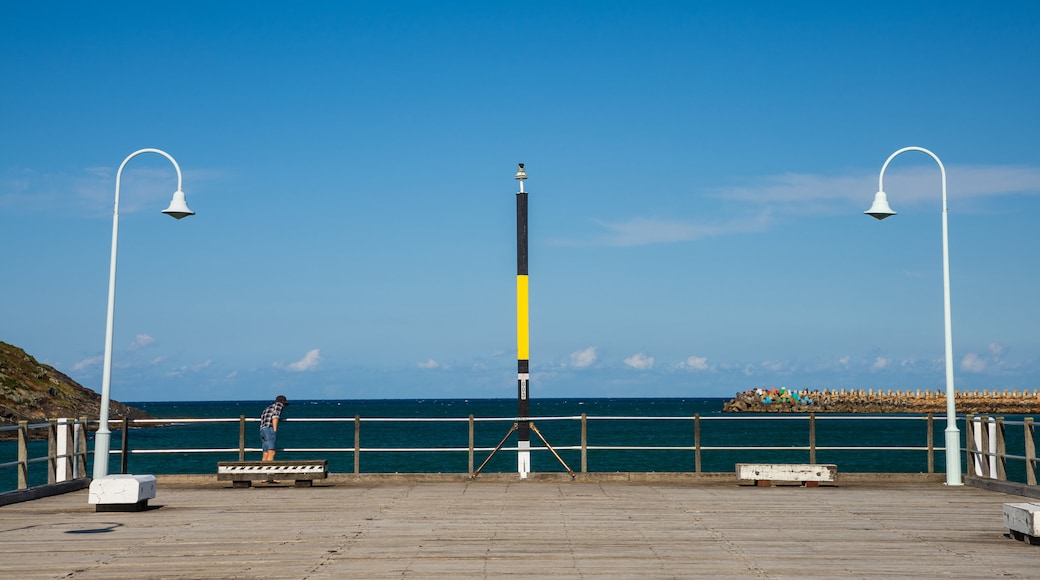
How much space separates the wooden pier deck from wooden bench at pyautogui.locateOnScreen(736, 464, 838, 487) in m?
0.30

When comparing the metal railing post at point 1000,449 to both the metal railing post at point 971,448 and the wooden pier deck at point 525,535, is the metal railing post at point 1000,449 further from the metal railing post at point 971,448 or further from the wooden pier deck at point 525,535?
the wooden pier deck at point 525,535

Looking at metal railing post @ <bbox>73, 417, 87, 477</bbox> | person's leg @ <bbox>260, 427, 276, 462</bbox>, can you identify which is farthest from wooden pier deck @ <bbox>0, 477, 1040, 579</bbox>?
person's leg @ <bbox>260, 427, 276, 462</bbox>

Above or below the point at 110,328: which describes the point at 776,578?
below

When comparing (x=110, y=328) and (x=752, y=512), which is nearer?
(x=752, y=512)

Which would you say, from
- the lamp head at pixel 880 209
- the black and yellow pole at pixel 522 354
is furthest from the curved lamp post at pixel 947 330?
the black and yellow pole at pixel 522 354

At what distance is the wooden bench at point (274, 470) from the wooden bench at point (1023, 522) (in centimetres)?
1141

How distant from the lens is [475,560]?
11.2 m

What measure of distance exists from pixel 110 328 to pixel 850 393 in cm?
17637

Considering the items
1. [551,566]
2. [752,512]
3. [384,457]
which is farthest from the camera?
[384,457]

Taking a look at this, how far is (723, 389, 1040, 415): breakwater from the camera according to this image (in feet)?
547

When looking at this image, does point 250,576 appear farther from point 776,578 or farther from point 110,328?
point 110,328

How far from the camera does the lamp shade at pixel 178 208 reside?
20.4 meters

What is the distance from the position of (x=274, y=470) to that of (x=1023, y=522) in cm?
1258

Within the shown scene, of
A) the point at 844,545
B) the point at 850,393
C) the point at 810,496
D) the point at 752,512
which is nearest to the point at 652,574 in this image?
the point at 844,545
